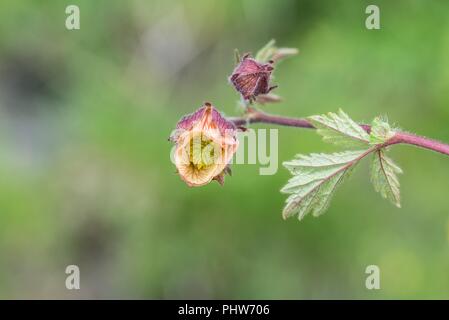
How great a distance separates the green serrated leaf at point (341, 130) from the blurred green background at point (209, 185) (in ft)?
5.35

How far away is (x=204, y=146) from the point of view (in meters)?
1.17

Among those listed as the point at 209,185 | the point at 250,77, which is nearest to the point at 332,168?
the point at 250,77

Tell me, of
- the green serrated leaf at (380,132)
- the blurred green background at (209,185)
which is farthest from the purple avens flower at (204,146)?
the blurred green background at (209,185)

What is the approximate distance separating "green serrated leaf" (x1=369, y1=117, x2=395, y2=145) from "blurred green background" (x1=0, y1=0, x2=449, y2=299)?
5.47 feet

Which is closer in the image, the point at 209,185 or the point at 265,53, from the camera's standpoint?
the point at 265,53

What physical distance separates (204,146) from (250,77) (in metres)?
0.16

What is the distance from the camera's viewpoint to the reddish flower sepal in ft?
4.02

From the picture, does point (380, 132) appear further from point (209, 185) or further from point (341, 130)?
point (209, 185)

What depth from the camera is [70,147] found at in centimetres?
311

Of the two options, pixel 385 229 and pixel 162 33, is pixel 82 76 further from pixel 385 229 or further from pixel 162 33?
pixel 385 229

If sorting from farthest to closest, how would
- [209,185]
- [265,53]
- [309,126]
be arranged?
[209,185] < [265,53] < [309,126]

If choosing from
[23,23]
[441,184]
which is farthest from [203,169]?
[23,23]

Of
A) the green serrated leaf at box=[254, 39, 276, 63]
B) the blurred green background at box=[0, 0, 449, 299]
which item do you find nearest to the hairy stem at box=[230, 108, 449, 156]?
the green serrated leaf at box=[254, 39, 276, 63]

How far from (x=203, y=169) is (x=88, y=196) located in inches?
78.8
